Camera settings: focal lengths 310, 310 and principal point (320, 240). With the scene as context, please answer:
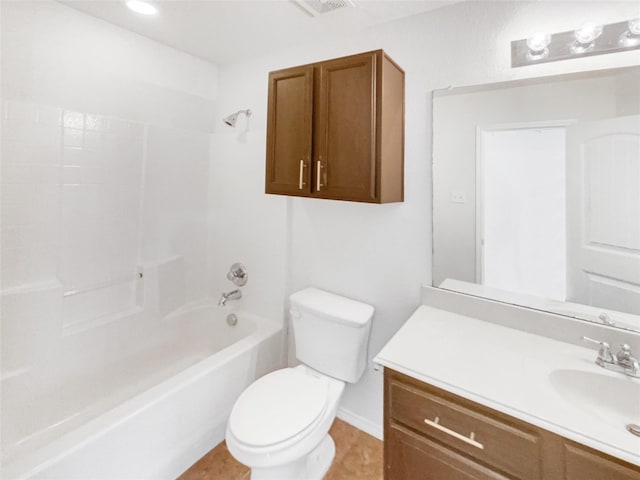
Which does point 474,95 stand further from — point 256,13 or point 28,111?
point 28,111

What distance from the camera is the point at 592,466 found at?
0.79m

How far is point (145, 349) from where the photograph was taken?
2.13 meters

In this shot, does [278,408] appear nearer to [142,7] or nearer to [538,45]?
[538,45]

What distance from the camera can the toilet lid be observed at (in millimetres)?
1223

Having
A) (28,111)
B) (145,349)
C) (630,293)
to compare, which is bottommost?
(145,349)

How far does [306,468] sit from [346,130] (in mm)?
1678

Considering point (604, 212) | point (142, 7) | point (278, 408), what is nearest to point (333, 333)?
point (278, 408)

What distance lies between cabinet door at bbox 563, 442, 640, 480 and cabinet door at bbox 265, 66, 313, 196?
1.36m

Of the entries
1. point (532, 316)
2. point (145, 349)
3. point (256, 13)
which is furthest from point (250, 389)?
point (256, 13)

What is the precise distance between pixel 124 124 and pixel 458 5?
2001mm

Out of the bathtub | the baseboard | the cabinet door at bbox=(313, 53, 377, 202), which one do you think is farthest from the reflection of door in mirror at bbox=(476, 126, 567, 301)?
the bathtub

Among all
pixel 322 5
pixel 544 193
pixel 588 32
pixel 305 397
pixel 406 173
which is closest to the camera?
pixel 588 32

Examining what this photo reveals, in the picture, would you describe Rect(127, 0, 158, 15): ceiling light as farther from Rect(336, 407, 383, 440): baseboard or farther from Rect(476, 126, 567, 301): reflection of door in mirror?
Rect(336, 407, 383, 440): baseboard

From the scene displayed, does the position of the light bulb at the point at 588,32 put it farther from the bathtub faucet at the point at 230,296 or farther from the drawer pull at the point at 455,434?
the bathtub faucet at the point at 230,296
